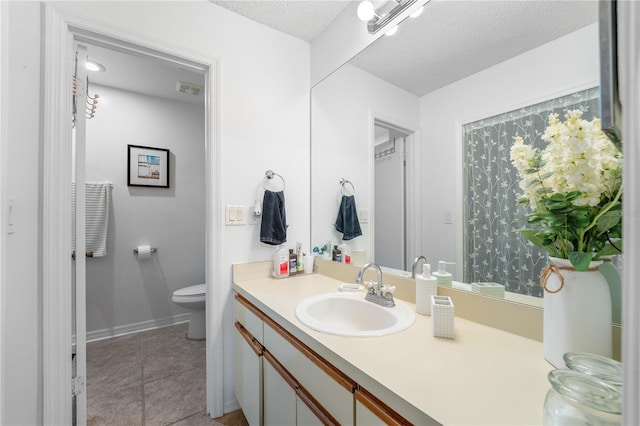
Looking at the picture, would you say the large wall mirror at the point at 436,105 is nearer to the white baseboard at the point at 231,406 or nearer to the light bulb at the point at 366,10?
the light bulb at the point at 366,10

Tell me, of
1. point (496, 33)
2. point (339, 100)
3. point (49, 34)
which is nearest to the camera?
point (496, 33)

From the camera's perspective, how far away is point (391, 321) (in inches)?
39.8

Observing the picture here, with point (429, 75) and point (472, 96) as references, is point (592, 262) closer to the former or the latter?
point (472, 96)

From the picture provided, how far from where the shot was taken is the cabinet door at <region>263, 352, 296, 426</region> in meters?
0.93

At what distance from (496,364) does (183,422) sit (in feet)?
5.36

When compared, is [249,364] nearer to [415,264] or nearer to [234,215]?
[234,215]

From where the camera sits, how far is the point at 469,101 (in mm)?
1034

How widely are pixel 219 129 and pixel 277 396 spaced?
136 cm

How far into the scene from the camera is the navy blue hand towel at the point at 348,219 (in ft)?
5.30

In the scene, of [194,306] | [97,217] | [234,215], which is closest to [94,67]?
[97,217]

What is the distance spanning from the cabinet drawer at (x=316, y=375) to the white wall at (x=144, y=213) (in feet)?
7.06

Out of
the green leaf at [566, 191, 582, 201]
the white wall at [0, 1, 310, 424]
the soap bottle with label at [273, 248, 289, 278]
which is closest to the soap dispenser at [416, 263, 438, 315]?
the green leaf at [566, 191, 582, 201]

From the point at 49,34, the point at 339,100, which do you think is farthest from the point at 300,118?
the point at 49,34

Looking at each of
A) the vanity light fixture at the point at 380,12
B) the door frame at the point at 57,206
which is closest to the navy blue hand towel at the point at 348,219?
the vanity light fixture at the point at 380,12
